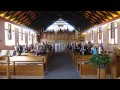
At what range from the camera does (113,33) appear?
15.3 metres

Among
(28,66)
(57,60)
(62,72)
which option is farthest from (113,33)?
(28,66)

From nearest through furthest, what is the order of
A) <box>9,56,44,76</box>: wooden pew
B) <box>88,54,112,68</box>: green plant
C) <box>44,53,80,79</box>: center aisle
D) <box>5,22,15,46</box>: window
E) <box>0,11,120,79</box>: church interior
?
<box>88,54,112,68</box>: green plant < <box>0,11,120,79</box>: church interior < <box>44,53,80,79</box>: center aisle < <box>9,56,44,76</box>: wooden pew < <box>5,22,15,46</box>: window

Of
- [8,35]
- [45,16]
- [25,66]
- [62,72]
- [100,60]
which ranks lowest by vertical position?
[62,72]

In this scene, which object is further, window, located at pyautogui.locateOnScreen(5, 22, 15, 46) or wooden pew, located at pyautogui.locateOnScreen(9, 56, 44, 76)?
window, located at pyautogui.locateOnScreen(5, 22, 15, 46)

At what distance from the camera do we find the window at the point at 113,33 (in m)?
14.6

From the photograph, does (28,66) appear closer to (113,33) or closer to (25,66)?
(25,66)

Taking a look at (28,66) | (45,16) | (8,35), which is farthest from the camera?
(45,16)

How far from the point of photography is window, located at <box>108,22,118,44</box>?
14.6 m

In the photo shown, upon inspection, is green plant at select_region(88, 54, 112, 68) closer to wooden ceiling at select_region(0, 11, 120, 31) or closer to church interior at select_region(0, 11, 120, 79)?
church interior at select_region(0, 11, 120, 79)

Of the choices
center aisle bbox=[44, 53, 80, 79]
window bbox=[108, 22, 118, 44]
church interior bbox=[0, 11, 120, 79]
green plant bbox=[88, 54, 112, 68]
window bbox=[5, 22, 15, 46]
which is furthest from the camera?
window bbox=[5, 22, 15, 46]

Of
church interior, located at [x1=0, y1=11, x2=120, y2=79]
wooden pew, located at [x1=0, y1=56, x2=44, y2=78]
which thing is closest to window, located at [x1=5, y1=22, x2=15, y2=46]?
church interior, located at [x1=0, y1=11, x2=120, y2=79]

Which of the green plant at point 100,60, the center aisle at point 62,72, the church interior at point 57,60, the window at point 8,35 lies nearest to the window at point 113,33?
the church interior at point 57,60
